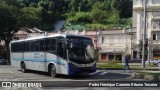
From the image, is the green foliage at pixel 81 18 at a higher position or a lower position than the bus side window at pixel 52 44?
higher

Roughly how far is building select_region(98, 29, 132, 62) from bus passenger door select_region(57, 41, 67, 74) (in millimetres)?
44453

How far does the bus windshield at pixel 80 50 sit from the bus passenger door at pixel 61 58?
1.47 ft

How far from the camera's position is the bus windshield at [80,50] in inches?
807

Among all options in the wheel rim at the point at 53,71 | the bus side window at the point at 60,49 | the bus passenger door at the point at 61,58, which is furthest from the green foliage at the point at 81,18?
the bus passenger door at the point at 61,58

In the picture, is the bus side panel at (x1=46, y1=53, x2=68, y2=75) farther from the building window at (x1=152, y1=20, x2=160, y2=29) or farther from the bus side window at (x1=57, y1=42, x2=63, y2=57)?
the building window at (x1=152, y1=20, x2=160, y2=29)

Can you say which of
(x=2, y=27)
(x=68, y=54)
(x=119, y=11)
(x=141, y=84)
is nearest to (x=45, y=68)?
(x=68, y=54)

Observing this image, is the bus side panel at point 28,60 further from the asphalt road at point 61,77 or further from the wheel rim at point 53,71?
the wheel rim at point 53,71

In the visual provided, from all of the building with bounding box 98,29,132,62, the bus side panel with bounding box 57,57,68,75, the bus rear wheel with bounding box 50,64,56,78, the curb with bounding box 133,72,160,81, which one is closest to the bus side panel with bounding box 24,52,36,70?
the bus rear wheel with bounding box 50,64,56,78

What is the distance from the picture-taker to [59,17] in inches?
3969

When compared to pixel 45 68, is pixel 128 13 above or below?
above

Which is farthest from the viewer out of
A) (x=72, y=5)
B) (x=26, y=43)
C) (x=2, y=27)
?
(x=72, y=5)

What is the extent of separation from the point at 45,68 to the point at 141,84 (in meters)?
8.40

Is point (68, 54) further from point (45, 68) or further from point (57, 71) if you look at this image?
point (45, 68)

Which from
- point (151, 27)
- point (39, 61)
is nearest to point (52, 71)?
point (39, 61)
